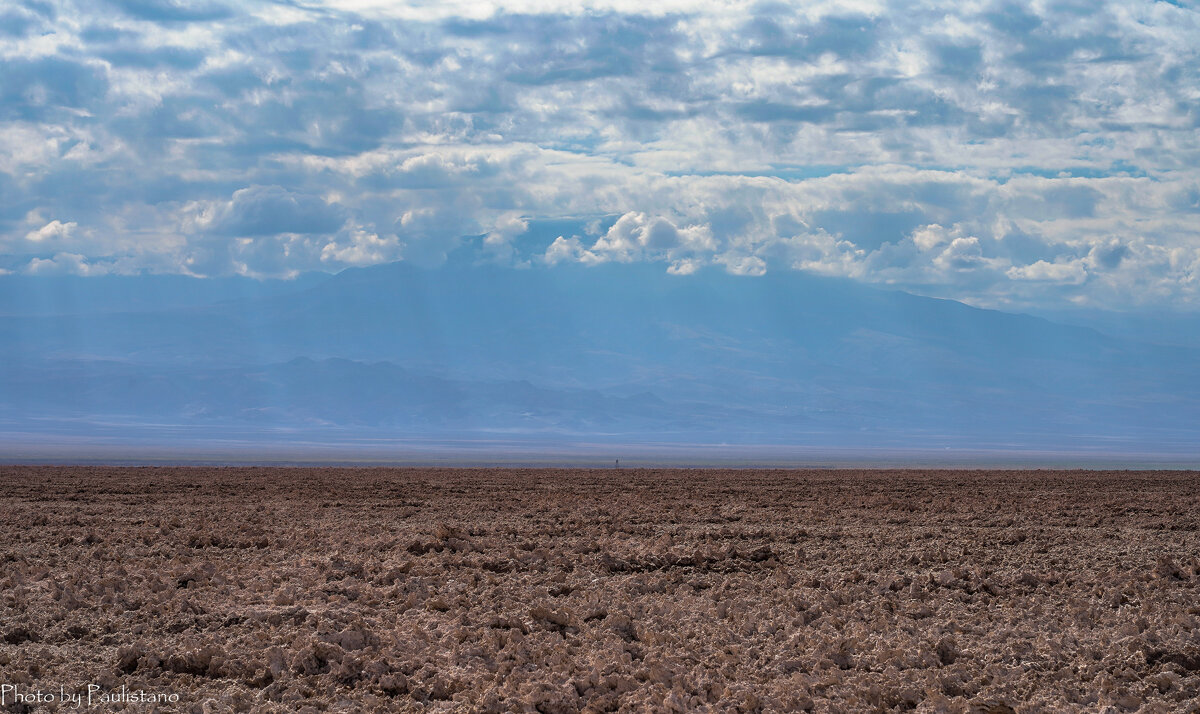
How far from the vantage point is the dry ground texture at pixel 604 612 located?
8.47 m

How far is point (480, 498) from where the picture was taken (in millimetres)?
27562

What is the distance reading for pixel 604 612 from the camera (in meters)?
11.1

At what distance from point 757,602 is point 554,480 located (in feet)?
84.8

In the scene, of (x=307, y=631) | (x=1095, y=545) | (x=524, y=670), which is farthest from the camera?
(x=1095, y=545)

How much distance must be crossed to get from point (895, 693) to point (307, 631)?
5.06m

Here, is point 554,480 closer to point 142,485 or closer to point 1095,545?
point 142,485

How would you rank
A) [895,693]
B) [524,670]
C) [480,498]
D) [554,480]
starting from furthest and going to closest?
[554,480]
[480,498]
[524,670]
[895,693]

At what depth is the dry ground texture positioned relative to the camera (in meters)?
8.47

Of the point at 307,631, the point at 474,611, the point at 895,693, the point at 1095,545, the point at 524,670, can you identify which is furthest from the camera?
the point at 1095,545

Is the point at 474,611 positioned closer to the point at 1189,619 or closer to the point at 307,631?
the point at 307,631

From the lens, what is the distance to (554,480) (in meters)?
37.3

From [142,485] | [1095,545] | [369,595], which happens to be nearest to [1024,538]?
[1095,545]

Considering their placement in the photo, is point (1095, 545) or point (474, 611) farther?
point (1095, 545)

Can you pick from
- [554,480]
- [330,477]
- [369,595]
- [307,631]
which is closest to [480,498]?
[554,480]
